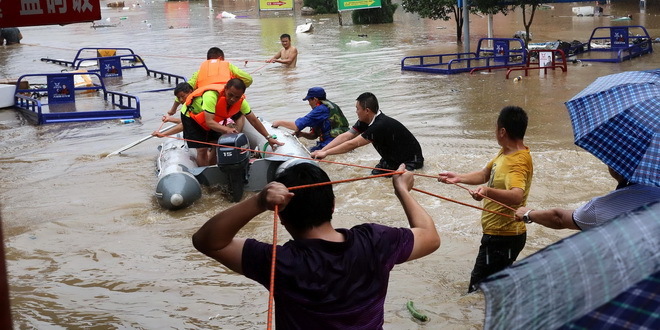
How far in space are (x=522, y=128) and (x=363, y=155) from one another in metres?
6.33

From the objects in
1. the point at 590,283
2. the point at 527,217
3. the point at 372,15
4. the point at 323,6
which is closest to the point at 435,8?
the point at 372,15

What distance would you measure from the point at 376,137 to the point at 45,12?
4.01 meters

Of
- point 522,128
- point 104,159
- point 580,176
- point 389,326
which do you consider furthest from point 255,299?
point 104,159

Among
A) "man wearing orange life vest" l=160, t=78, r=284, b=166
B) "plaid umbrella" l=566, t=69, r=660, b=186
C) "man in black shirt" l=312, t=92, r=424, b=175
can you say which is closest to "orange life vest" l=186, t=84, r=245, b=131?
"man wearing orange life vest" l=160, t=78, r=284, b=166

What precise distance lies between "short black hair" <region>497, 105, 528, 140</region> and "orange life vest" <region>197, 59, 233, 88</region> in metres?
6.24

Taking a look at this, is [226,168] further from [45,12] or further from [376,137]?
[45,12]

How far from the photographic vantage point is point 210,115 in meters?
10.2

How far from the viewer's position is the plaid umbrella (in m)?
3.83

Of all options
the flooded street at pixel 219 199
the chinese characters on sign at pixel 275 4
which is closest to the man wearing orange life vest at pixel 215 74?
the flooded street at pixel 219 199

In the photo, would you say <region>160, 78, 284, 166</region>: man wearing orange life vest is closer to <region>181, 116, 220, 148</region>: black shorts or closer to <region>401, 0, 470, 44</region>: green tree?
<region>181, 116, 220, 148</region>: black shorts

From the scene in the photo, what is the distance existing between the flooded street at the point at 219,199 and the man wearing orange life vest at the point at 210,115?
848 mm

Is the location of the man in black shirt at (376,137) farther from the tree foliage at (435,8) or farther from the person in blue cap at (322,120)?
the tree foliage at (435,8)

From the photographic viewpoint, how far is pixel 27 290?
714 cm

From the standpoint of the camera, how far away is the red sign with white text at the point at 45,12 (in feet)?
21.1
